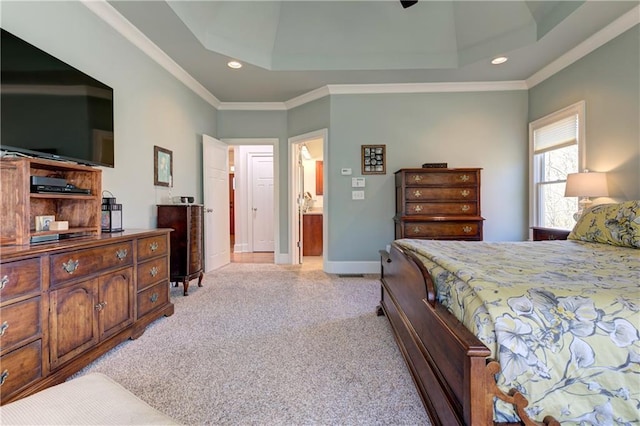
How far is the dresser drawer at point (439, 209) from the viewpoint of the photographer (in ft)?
12.1

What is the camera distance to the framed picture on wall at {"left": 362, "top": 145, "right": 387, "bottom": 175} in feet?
13.7

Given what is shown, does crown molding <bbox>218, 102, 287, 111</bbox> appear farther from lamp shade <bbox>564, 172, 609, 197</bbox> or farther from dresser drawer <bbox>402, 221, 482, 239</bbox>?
lamp shade <bbox>564, 172, 609, 197</bbox>

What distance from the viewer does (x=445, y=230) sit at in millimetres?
3645

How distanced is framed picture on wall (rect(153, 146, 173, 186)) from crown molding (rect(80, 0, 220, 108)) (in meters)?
0.98

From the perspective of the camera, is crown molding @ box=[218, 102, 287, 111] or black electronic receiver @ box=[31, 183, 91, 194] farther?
crown molding @ box=[218, 102, 287, 111]

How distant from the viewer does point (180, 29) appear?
2.78m

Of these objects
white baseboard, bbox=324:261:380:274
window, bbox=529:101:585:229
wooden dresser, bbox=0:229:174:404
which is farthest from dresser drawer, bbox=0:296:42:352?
window, bbox=529:101:585:229

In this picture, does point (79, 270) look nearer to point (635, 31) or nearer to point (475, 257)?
point (475, 257)

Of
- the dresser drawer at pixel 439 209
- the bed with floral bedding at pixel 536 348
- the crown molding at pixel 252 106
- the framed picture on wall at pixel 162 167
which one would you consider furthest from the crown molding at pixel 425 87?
the bed with floral bedding at pixel 536 348

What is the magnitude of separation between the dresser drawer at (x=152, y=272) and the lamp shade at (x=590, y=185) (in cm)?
393

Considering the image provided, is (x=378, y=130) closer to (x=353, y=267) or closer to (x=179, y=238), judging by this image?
(x=353, y=267)

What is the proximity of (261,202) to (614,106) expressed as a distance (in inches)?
213

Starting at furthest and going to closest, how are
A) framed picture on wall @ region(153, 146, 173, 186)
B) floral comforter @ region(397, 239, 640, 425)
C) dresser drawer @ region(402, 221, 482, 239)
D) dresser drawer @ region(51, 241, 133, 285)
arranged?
1. dresser drawer @ region(402, 221, 482, 239)
2. framed picture on wall @ region(153, 146, 173, 186)
3. dresser drawer @ region(51, 241, 133, 285)
4. floral comforter @ region(397, 239, 640, 425)

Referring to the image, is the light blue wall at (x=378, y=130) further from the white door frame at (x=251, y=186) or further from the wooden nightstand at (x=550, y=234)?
the white door frame at (x=251, y=186)
